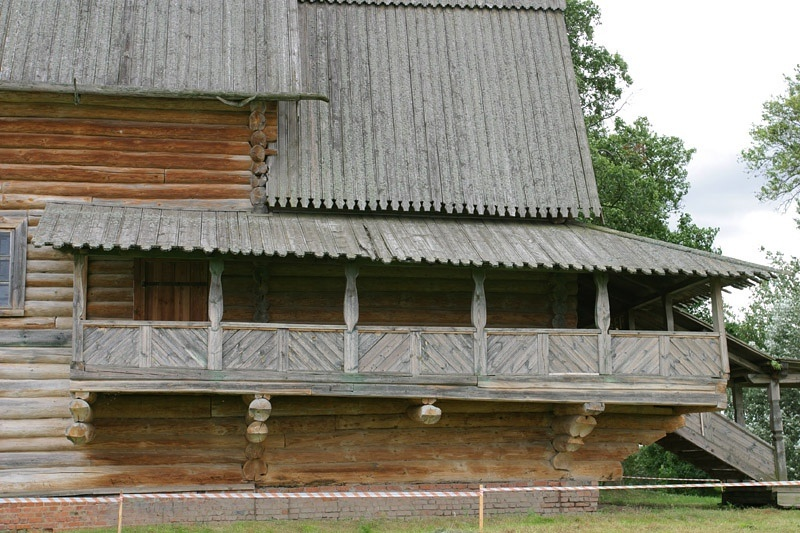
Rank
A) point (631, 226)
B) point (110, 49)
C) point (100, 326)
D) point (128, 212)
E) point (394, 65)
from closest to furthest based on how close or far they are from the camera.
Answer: point (100, 326) → point (128, 212) → point (110, 49) → point (394, 65) → point (631, 226)

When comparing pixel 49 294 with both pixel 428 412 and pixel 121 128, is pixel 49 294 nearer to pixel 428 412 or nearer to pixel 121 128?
pixel 121 128

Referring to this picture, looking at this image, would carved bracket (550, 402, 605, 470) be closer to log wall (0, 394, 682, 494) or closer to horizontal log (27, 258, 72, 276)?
log wall (0, 394, 682, 494)

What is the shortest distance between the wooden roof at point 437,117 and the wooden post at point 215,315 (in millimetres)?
2075

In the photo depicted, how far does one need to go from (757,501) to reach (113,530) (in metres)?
11.5

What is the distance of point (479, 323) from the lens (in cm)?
1580

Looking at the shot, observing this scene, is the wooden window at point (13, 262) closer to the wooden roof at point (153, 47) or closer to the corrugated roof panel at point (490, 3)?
the wooden roof at point (153, 47)

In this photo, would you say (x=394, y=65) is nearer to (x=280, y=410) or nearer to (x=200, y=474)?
(x=280, y=410)

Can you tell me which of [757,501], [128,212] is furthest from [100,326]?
[757,501]

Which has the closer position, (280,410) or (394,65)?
(280,410)

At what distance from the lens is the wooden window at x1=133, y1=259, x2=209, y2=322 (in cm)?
1652

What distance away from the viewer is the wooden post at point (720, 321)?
16.4 metres

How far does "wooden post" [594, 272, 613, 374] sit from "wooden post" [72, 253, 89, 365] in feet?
24.4

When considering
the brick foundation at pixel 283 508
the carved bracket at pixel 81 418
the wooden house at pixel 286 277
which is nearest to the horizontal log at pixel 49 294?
the wooden house at pixel 286 277

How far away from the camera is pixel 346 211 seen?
17.3 meters
